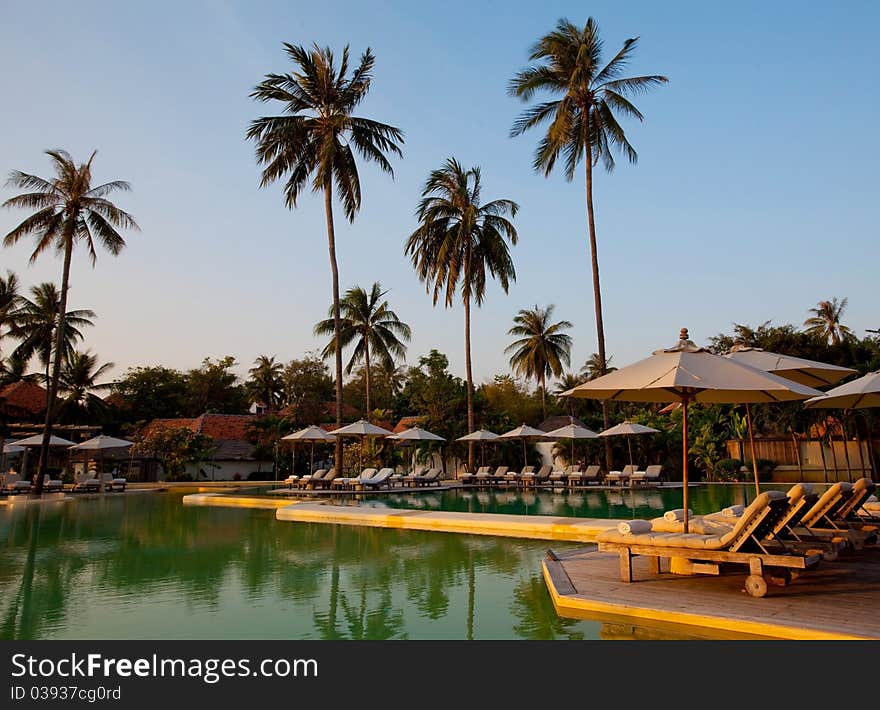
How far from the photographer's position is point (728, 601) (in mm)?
5605

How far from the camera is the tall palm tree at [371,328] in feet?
123

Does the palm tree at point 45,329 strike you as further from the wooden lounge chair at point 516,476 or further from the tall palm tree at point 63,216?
the wooden lounge chair at point 516,476

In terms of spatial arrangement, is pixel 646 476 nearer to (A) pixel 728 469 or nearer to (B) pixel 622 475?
(B) pixel 622 475

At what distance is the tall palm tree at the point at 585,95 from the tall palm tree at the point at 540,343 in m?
20.1

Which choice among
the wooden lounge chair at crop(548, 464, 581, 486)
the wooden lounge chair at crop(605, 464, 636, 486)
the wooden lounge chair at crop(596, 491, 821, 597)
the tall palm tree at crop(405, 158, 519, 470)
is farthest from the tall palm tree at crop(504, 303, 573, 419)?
the wooden lounge chair at crop(596, 491, 821, 597)

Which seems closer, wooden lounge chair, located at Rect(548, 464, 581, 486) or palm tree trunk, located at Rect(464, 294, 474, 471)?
wooden lounge chair, located at Rect(548, 464, 581, 486)

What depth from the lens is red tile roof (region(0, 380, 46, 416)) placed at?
37.6 meters

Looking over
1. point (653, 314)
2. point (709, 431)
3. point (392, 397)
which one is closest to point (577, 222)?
point (653, 314)

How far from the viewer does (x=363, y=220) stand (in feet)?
81.5

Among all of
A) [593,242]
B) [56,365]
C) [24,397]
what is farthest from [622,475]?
[24,397]

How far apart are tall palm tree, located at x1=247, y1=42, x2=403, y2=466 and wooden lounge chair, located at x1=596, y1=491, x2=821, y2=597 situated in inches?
724

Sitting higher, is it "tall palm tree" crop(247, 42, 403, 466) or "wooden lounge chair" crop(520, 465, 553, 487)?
"tall palm tree" crop(247, 42, 403, 466)

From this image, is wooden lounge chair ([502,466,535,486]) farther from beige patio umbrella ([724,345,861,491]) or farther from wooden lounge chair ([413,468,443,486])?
beige patio umbrella ([724,345,861,491])

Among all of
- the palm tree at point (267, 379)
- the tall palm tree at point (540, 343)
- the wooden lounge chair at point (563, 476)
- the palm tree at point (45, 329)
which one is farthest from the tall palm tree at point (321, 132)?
the palm tree at point (267, 379)
